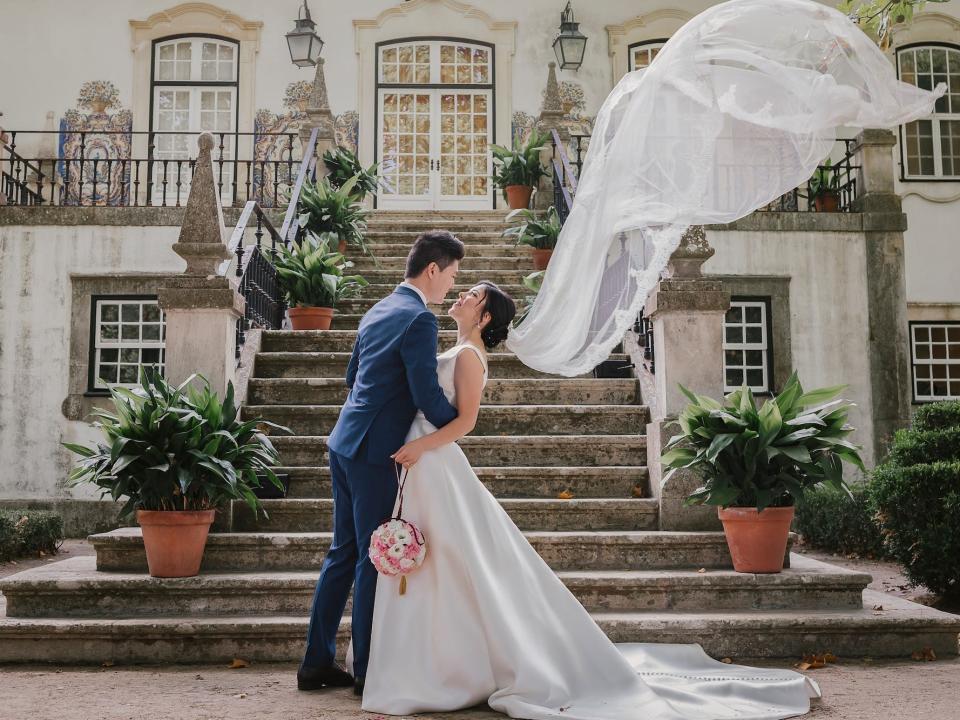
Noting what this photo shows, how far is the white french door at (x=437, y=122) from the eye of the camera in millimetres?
14227

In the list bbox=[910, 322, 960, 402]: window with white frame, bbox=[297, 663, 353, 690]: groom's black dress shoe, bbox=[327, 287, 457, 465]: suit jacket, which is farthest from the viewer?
bbox=[910, 322, 960, 402]: window with white frame

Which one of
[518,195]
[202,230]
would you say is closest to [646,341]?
[202,230]

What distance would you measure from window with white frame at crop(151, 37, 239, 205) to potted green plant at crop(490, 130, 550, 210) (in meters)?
4.45

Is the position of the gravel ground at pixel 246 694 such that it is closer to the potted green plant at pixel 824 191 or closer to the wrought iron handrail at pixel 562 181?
the wrought iron handrail at pixel 562 181

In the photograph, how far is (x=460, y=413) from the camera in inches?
146

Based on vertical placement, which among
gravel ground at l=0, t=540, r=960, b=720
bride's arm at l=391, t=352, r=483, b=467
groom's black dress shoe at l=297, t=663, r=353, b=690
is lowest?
gravel ground at l=0, t=540, r=960, b=720

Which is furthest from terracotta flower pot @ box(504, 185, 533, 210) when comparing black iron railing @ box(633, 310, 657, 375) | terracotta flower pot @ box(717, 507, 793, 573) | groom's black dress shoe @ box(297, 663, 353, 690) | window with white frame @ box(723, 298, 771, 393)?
groom's black dress shoe @ box(297, 663, 353, 690)

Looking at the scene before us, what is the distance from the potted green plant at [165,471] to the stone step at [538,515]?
60 centimetres

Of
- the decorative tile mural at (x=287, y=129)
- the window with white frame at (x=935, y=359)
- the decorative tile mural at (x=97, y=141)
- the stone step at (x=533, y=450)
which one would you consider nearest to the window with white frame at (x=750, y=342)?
the window with white frame at (x=935, y=359)

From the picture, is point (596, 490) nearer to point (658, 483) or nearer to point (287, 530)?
point (658, 483)

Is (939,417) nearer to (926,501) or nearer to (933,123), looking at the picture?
(926,501)

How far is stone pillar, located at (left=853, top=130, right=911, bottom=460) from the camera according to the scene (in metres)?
11.6

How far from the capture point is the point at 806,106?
4.22 m

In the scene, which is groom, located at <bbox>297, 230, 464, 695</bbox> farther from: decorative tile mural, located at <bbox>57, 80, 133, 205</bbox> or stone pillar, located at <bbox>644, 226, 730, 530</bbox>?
decorative tile mural, located at <bbox>57, 80, 133, 205</bbox>
